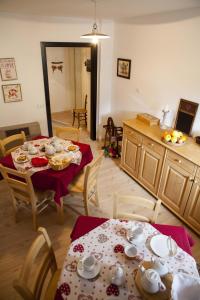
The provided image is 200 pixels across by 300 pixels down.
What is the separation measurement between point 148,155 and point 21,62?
2.72 m

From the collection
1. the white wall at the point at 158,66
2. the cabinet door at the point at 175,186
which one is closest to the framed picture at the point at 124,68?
the white wall at the point at 158,66

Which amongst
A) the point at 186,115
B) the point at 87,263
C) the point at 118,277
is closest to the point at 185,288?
the point at 118,277

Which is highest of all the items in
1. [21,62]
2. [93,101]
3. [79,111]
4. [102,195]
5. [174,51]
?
[174,51]

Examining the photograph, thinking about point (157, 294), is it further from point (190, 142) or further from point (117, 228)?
point (190, 142)

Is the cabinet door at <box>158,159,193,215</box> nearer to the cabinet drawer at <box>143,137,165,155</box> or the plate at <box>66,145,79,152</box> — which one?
the cabinet drawer at <box>143,137,165,155</box>

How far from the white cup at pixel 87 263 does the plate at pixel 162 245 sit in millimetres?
459

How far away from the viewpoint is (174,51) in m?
3.06

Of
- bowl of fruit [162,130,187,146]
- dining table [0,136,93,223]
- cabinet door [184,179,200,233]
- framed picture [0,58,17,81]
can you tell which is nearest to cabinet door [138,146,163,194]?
bowl of fruit [162,130,187,146]

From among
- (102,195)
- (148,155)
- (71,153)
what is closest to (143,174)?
(148,155)

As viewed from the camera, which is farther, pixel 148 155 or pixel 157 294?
pixel 148 155

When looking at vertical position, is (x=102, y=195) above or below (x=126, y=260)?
below

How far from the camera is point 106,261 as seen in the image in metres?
1.48

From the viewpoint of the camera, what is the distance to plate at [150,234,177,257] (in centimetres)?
153

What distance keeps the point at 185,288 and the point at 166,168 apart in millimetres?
1849
